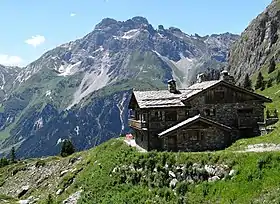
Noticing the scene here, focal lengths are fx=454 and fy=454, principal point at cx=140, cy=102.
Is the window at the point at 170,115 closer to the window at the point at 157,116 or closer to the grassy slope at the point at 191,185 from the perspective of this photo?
the window at the point at 157,116

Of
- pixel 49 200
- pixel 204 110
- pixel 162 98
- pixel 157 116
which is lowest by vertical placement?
pixel 49 200

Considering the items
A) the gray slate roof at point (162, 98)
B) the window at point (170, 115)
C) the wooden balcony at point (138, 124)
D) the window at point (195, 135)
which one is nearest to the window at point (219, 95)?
the gray slate roof at point (162, 98)

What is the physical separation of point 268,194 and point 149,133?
26626mm

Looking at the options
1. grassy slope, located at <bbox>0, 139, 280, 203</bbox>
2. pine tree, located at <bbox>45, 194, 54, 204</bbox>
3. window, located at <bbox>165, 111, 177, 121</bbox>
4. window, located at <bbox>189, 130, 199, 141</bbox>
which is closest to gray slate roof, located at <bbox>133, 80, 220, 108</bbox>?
window, located at <bbox>165, 111, 177, 121</bbox>

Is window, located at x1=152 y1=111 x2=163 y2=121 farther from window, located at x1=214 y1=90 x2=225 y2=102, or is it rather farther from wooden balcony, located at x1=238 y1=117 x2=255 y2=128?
wooden balcony, located at x1=238 y1=117 x2=255 y2=128

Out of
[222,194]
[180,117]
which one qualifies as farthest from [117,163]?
[222,194]

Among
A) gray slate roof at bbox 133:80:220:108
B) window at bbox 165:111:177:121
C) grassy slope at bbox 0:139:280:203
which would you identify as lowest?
grassy slope at bbox 0:139:280:203

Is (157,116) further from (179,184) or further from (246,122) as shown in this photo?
(179,184)

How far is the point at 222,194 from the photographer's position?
39.1m

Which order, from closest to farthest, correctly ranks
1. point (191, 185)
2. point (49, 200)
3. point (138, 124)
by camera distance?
point (191, 185) → point (49, 200) → point (138, 124)

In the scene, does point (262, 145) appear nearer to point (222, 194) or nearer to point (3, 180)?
point (222, 194)

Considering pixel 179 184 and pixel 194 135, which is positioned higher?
pixel 194 135

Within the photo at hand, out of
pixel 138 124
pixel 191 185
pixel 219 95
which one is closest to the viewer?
pixel 191 185

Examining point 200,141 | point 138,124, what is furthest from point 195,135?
point 138,124
